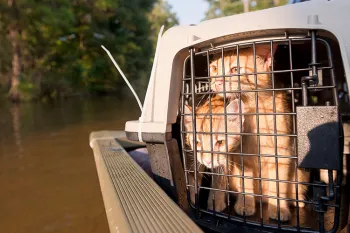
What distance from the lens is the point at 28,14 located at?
912 cm

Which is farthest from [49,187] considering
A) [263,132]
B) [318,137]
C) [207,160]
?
[318,137]

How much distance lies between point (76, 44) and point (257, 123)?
43.0 ft

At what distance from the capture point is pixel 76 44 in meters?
12.9

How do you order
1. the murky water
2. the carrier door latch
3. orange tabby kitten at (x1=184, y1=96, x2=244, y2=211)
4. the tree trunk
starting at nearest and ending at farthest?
the carrier door latch, orange tabby kitten at (x1=184, y1=96, x2=244, y2=211), the murky water, the tree trunk

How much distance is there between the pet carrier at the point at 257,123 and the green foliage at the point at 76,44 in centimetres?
899

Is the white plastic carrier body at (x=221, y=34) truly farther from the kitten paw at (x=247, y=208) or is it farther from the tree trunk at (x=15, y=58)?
the tree trunk at (x=15, y=58)

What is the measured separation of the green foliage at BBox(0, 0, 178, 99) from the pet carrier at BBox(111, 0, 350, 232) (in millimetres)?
8988

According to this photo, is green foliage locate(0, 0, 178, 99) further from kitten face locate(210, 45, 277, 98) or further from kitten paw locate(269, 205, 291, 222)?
kitten paw locate(269, 205, 291, 222)

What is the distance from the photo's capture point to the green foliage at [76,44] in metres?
9.26

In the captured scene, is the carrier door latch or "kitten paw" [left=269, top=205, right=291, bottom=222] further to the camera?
"kitten paw" [left=269, top=205, right=291, bottom=222]

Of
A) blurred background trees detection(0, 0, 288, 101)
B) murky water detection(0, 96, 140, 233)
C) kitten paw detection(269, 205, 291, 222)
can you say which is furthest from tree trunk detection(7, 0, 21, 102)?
kitten paw detection(269, 205, 291, 222)

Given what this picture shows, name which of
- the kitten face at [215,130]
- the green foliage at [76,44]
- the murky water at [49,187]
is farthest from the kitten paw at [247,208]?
the green foliage at [76,44]

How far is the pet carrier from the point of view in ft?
2.89

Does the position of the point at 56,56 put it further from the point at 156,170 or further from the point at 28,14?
the point at 156,170
